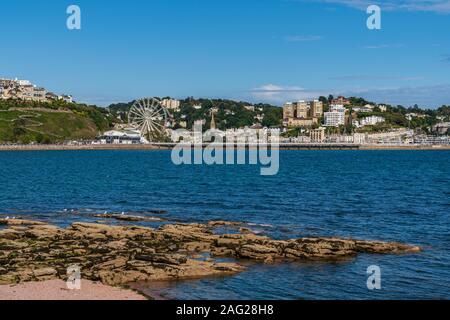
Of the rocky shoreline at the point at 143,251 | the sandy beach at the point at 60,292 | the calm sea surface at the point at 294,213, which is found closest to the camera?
the sandy beach at the point at 60,292

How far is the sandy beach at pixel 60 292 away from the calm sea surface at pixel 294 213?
1876mm

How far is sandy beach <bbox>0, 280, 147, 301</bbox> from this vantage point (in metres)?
22.5

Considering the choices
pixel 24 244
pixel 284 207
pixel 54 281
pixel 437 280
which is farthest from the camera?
pixel 284 207

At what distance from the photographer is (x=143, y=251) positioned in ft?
103

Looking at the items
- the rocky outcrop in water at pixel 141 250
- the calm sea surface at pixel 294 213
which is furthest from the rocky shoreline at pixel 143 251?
the calm sea surface at pixel 294 213

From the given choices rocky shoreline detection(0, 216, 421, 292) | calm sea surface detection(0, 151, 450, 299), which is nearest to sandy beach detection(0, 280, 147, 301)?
rocky shoreline detection(0, 216, 421, 292)

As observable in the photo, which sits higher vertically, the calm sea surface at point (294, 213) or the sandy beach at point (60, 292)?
the sandy beach at point (60, 292)

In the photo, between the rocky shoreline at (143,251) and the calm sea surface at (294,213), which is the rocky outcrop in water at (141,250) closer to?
the rocky shoreline at (143,251)

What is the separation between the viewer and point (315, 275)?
28031 mm

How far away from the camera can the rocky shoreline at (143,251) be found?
27.1 metres
